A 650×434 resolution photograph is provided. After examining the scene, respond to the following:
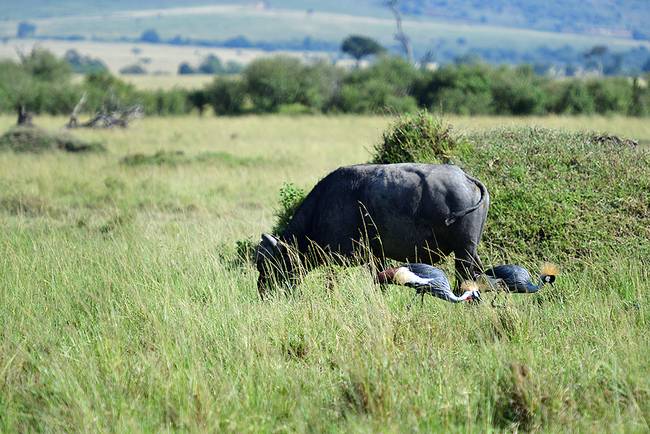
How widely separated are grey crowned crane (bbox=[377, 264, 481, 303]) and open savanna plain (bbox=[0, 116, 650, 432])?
0.73 ft

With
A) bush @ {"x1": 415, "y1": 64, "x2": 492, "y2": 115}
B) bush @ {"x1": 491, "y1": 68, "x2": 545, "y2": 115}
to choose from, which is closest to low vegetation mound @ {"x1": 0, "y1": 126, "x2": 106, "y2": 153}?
bush @ {"x1": 415, "y1": 64, "x2": 492, "y2": 115}

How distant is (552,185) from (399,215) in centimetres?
294

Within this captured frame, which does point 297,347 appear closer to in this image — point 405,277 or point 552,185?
point 405,277

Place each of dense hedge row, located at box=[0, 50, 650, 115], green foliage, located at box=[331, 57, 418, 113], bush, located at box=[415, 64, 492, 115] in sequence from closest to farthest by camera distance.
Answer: bush, located at box=[415, 64, 492, 115] → dense hedge row, located at box=[0, 50, 650, 115] → green foliage, located at box=[331, 57, 418, 113]

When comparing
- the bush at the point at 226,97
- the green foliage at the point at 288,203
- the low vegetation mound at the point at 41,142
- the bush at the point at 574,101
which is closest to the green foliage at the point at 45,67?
the bush at the point at 226,97

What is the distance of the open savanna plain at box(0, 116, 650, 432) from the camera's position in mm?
5367

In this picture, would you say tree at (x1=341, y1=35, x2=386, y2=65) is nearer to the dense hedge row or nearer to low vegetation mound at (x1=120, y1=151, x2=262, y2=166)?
the dense hedge row

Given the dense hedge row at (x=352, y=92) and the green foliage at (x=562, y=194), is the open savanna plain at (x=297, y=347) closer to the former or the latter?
the green foliage at (x=562, y=194)

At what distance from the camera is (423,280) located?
6.63 meters

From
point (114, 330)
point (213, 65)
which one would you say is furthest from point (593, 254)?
point (213, 65)

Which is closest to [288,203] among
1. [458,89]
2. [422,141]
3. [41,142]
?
[422,141]

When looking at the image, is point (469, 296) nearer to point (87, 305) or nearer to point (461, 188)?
point (461, 188)

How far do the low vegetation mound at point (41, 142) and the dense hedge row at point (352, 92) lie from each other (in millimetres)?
14531

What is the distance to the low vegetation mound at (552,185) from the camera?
31.8ft
